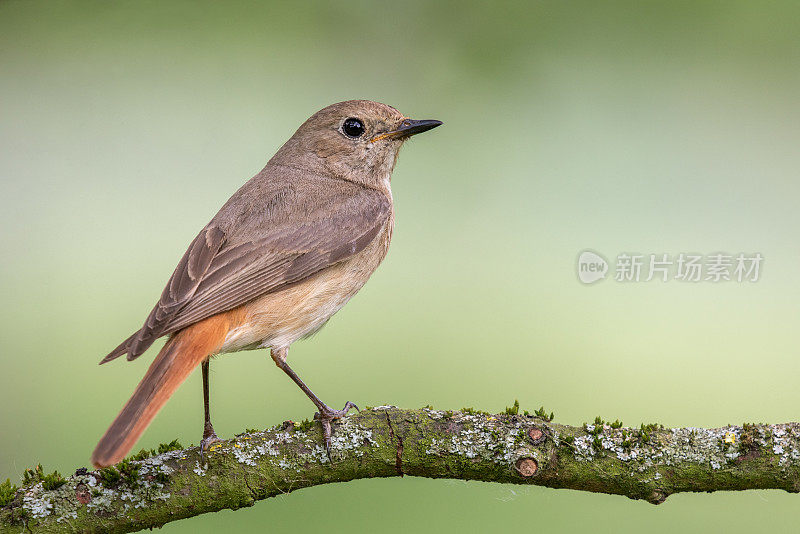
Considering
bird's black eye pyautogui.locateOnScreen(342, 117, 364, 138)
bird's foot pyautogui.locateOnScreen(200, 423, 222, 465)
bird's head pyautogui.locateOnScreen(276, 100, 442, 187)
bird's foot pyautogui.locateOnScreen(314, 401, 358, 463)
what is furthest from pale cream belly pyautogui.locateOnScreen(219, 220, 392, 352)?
bird's black eye pyautogui.locateOnScreen(342, 117, 364, 138)

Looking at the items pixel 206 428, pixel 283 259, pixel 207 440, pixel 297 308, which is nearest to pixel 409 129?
pixel 283 259

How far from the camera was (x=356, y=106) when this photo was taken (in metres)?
4.39

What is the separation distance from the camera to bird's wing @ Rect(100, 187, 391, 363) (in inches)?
132

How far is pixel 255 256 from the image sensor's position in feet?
12.0

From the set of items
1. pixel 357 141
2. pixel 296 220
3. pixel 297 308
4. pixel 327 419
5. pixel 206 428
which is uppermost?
pixel 357 141

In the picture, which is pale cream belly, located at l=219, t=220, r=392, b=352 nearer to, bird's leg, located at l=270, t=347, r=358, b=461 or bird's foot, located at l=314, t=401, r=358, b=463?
bird's leg, located at l=270, t=347, r=358, b=461

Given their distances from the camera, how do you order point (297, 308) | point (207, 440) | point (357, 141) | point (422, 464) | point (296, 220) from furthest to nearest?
1. point (357, 141)
2. point (296, 220)
3. point (297, 308)
4. point (207, 440)
5. point (422, 464)

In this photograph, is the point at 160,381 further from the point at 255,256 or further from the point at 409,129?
the point at 409,129

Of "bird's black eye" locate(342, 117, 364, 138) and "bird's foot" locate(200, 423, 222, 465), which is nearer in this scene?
"bird's foot" locate(200, 423, 222, 465)

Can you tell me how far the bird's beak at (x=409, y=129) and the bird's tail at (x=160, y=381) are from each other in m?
1.39

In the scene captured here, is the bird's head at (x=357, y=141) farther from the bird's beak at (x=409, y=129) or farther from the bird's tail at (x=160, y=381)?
the bird's tail at (x=160, y=381)

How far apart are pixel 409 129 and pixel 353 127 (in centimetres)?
32

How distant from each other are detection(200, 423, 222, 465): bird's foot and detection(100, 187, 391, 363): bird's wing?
412mm

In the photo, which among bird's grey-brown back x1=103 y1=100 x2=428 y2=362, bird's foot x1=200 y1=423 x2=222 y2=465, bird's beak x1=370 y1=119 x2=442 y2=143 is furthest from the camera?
bird's beak x1=370 y1=119 x2=442 y2=143
